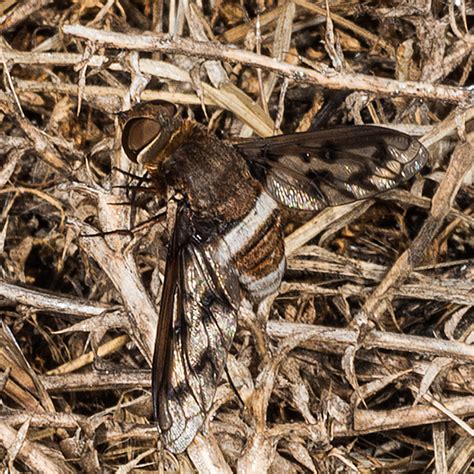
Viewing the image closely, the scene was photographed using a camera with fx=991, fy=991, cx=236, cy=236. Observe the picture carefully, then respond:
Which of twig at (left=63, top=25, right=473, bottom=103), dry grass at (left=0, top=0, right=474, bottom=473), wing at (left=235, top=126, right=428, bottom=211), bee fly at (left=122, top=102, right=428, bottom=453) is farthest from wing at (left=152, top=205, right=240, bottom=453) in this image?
twig at (left=63, top=25, right=473, bottom=103)

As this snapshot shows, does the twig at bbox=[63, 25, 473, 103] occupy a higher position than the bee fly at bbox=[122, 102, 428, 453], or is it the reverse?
the twig at bbox=[63, 25, 473, 103]

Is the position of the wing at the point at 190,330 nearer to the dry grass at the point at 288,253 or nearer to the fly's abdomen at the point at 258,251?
the fly's abdomen at the point at 258,251

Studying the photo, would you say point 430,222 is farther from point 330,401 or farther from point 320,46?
point 320,46

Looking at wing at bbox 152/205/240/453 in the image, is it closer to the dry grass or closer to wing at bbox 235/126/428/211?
the dry grass

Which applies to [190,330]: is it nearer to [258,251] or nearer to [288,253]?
[258,251]

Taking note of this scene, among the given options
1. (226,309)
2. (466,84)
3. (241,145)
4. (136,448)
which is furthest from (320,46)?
(136,448)

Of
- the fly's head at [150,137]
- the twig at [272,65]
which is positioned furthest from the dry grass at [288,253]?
the fly's head at [150,137]

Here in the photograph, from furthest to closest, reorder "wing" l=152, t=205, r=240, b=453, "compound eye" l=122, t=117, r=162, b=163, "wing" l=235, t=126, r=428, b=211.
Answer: "wing" l=235, t=126, r=428, b=211 → "compound eye" l=122, t=117, r=162, b=163 → "wing" l=152, t=205, r=240, b=453
